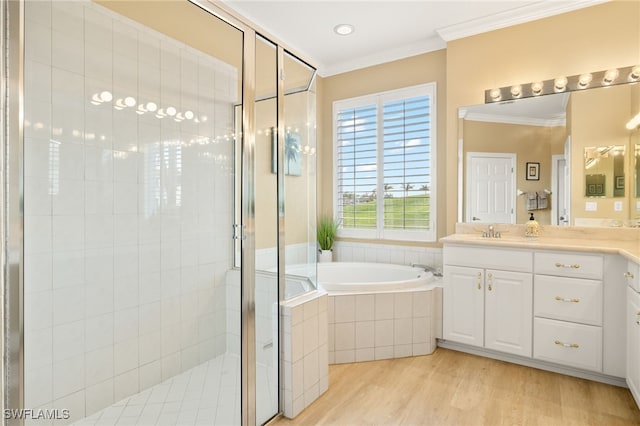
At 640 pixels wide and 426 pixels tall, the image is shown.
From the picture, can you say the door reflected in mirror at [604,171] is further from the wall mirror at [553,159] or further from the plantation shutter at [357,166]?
the plantation shutter at [357,166]

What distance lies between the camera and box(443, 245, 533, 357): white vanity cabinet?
2.51m

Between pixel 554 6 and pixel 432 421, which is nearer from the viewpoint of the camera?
pixel 432 421

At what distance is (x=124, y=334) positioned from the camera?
185 cm

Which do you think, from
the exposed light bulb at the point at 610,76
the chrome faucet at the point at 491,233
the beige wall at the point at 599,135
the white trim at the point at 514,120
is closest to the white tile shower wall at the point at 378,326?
the chrome faucet at the point at 491,233

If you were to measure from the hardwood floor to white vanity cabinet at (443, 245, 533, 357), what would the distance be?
7.7 inches

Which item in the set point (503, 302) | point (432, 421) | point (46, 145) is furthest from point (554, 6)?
point (46, 145)

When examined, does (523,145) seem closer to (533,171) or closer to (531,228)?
(533,171)

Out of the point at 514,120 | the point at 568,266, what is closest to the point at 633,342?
the point at 568,266

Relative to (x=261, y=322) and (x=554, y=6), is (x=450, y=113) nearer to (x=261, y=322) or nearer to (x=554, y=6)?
(x=554, y=6)

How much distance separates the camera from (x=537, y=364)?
253cm

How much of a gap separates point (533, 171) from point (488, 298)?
3.72 ft

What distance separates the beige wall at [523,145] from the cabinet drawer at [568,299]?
65 centimetres

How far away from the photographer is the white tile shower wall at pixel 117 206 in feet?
4.98

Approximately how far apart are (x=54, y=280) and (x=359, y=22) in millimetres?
2864
